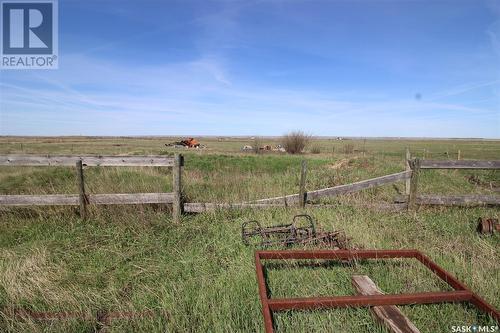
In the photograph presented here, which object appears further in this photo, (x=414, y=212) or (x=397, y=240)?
(x=414, y=212)

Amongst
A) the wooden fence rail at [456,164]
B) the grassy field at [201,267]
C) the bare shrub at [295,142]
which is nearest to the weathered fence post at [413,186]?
the wooden fence rail at [456,164]

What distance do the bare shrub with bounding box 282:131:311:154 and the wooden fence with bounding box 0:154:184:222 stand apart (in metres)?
34.5

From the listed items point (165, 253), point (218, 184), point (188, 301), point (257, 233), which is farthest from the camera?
point (218, 184)

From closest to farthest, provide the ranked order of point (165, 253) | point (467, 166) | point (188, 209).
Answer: point (165, 253)
point (188, 209)
point (467, 166)

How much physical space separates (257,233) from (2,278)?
3614mm

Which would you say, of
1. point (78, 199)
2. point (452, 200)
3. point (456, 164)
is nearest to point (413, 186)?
point (452, 200)

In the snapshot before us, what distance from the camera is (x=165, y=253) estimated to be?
5148 millimetres

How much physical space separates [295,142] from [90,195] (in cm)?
3545

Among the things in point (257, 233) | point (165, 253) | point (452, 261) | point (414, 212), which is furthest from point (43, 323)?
point (414, 212)

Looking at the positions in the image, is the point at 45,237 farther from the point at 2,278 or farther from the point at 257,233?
the point at 257,233

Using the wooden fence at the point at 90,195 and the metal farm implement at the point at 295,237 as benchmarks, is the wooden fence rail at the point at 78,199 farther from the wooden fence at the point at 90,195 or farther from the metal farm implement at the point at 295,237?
the metal farm implement at the point at 295,237

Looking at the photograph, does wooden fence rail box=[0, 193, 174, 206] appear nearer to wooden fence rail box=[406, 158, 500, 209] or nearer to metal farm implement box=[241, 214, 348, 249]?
metal farm implement box=[241, 214, 348, 249]

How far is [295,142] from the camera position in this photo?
40.9 meters

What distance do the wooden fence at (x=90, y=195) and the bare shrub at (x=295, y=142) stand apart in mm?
34518
